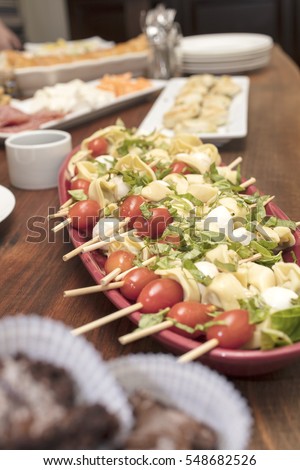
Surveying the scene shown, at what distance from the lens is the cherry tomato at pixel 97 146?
175cm

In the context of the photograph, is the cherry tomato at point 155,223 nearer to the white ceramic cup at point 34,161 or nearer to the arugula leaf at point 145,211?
the arugula leaf at point 145,211

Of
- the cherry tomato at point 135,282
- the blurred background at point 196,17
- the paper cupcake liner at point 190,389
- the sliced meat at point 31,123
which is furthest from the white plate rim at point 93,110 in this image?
the blurred background at point 196,17

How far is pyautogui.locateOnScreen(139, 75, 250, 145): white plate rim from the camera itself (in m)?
2.03

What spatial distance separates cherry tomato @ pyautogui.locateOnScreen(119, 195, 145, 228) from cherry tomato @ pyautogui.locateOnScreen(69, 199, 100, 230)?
69 millimetres

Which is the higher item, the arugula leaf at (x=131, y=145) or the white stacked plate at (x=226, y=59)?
the arugula leaf at (x=131, y=145)

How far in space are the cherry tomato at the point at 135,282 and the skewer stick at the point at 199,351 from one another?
206 mm

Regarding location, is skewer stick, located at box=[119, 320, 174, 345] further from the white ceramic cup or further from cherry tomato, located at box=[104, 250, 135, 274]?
the white ceramic cup

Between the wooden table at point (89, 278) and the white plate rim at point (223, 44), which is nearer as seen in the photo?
the wooden table at point (89, 278)

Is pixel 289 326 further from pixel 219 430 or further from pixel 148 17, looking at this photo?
pixel 148 17

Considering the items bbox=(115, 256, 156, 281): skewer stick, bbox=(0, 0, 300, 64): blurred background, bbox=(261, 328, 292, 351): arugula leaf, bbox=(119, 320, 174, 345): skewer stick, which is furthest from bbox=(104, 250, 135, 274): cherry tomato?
bbox=(0, 0, 300, 64): blurred background

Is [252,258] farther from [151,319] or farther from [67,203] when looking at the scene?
[67,203]

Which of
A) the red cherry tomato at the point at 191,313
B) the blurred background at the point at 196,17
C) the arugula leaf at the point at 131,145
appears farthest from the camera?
the blurred background at the point at 196,17

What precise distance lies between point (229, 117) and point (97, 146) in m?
0.74
